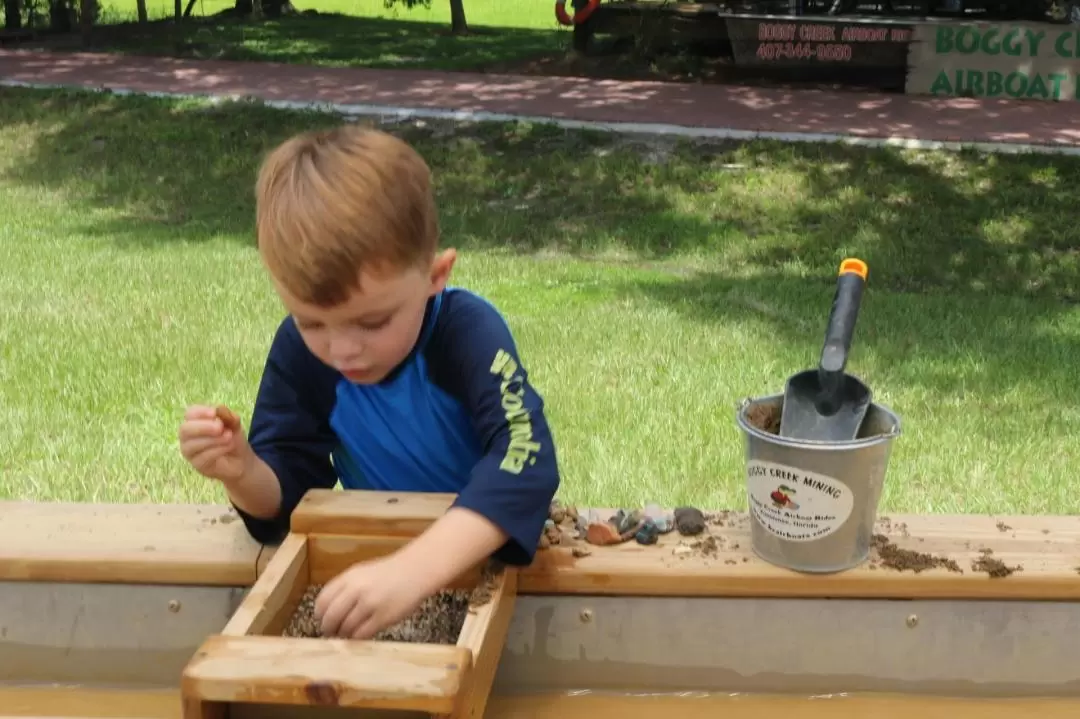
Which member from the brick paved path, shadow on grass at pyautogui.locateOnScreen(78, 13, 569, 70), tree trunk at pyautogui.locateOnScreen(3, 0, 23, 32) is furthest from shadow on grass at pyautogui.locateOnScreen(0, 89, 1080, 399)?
tree trunk at pyautogui.locateOnScreen(3, 0, 23, 32)

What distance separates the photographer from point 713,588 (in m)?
2.02

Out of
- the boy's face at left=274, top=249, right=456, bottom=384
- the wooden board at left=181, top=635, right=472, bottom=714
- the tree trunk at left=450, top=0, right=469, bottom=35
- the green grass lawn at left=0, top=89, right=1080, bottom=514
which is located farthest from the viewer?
the tree trunk at left=450, top=0, right=469, bottom=35

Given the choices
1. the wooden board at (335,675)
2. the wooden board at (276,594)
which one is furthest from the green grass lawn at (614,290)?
the wooden board at (335,675)

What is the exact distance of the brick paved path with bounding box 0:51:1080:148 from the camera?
1059cm

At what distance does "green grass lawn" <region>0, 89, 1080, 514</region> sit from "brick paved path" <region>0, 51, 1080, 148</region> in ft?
3.02

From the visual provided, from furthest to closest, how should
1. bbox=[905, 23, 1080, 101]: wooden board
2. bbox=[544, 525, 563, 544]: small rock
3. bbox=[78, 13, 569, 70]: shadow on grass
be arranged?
1. bbox=[78, 13, 569, 70]: shadow on grass
2. bbox=[905, 23, 1080, 101]: wooden board
3. bbox=[544, 525, 563, 544]: small rock

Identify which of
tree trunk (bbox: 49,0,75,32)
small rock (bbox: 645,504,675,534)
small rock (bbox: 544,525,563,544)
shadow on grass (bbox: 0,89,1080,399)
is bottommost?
shadow on grass (bbox: 0,89,1080,399)

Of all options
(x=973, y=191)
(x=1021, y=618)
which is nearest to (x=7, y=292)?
(x=1021, y=618)

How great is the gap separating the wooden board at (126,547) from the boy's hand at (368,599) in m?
0.45

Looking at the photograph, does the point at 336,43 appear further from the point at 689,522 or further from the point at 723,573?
the point at 723,573

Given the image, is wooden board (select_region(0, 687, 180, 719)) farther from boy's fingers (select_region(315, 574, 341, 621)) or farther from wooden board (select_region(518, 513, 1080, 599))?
wooden board (select_region(518, 513, 1080, 599))

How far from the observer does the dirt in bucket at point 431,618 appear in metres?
1.88

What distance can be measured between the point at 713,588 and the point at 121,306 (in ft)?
14.5

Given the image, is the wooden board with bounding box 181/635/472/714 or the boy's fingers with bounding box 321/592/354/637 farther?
the boy's fingers with bounding box 321/592/354/637
